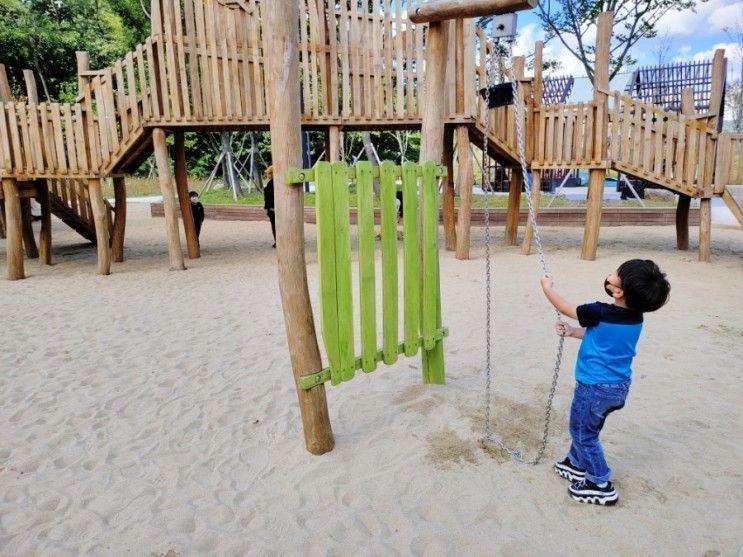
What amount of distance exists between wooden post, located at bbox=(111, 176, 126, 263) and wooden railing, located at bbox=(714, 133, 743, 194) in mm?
10530

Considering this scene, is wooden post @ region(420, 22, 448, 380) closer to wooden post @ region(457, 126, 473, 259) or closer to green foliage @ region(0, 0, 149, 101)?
wooden post @ region(457, 126, 473, 259)

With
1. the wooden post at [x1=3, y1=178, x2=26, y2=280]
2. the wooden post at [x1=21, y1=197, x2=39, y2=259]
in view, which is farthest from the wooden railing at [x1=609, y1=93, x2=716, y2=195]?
the wooden post at [x1=21, y1=197, x2=39, y2=259]

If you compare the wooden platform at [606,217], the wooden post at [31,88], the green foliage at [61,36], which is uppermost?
the green foliage at [61,36]

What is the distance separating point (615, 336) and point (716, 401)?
1.98 m

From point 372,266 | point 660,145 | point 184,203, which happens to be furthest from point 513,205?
point 372,266

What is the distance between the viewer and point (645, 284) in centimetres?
→ 247

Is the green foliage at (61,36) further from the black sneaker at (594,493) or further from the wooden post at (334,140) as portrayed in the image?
the black sneaker at (594,493)

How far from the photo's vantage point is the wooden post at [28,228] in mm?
11023

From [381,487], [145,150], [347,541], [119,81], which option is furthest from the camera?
[145,150]

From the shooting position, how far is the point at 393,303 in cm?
379

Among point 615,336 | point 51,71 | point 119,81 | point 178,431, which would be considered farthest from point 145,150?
point 51,71

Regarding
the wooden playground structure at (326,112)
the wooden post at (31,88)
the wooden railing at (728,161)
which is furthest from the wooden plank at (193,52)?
the wooden railing at (728,161)

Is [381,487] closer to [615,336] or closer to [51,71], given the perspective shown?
[615,336]

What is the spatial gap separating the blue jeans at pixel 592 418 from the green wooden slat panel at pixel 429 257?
4.69ft
